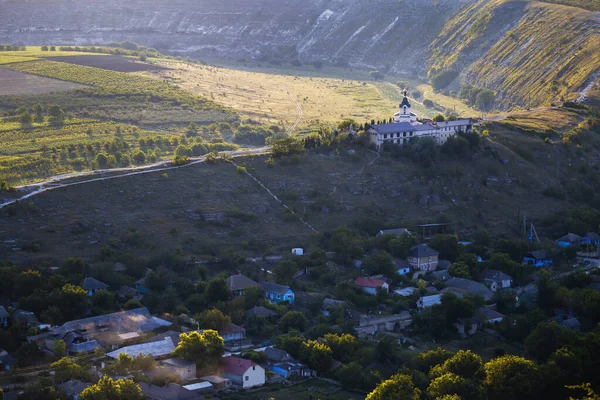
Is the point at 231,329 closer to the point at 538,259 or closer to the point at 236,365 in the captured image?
the point at 236,365

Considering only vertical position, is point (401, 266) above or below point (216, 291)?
below

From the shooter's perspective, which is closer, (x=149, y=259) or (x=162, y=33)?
(x=149, y=259)

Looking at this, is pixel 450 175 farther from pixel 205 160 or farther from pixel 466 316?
pixel 466 316

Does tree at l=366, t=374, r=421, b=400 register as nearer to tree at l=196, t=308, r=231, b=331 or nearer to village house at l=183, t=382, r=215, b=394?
village house at l=183, t=382, r=215, b=394

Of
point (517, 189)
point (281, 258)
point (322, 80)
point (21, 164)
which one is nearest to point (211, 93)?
point (322, 80)

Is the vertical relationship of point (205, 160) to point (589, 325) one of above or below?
above

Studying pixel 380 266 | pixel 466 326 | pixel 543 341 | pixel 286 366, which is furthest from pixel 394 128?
pixel 286 366

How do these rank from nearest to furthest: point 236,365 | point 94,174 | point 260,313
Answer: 1. point 236,365
2. point 260,313
3. point 94,174
